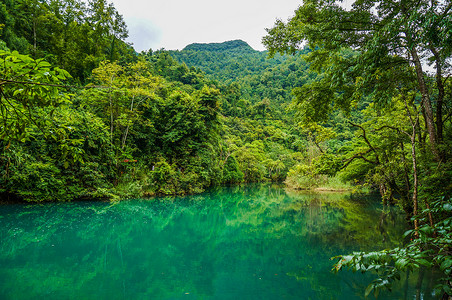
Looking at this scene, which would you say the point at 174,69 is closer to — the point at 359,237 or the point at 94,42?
the point at 94,42

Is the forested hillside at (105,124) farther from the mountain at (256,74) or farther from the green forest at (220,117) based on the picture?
the mountain at (256,74)

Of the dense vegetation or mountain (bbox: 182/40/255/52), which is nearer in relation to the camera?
the dense vegetation

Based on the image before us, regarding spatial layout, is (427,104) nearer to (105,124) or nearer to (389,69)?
(389,69)

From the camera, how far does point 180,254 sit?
5.00 meters

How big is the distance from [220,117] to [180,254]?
1502cm

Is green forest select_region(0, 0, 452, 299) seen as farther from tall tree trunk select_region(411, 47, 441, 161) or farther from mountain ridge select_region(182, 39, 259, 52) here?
mountain ridge select_region(182, 39, 259, 52)

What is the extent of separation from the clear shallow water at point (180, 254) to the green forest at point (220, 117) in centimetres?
106

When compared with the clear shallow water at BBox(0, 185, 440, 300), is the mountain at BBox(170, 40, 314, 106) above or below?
above

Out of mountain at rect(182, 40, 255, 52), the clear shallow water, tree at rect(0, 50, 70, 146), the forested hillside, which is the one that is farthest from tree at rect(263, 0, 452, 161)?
mountain at rect(182, 40, 255, 52)

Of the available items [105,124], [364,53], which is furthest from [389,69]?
[105,124]

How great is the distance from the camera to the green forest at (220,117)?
68.5 inches

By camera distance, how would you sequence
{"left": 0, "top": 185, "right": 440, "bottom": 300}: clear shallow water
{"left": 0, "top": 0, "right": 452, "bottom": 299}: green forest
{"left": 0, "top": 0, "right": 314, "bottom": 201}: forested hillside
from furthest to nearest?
1. {"left": 0, "top": 0, "right": 314, "bottom": 201}: forested hillside
2. {"left": 0, "top": 185, "right": 440, "bottom": 300}: clear shallow water
3. {"left": 0, "top": 0, "right": 452, "bottom": 299}: green forest

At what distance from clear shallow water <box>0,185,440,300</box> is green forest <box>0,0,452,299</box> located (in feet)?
3.49

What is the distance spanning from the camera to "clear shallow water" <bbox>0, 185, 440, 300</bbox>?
338 centimetres
